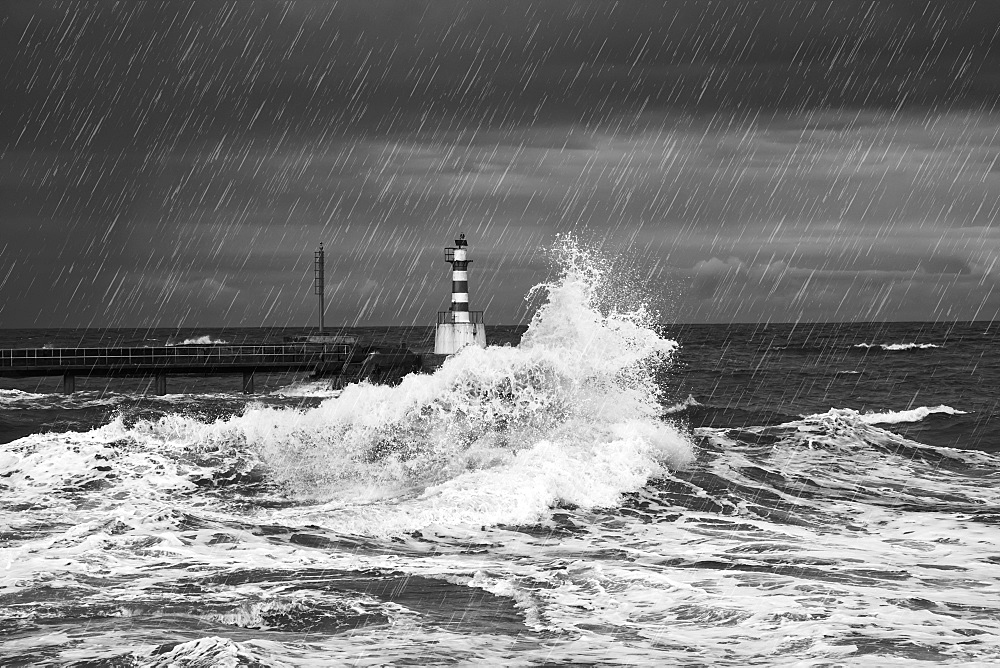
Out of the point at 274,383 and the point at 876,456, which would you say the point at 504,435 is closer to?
the point at 876,456

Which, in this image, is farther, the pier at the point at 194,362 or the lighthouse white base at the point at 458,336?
the lighthouse white base at the point at 458,336

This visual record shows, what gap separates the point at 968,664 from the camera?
5.83m

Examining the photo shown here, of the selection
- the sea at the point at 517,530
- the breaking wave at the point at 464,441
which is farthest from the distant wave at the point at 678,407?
the breaking wave at the point at 464,441

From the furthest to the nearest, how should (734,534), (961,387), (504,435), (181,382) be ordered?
(181,382) < (961,387) < (504,435) < (734,534)

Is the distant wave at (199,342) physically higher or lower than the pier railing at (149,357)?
A: higher

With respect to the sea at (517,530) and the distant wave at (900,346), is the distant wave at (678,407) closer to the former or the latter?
the sea at (517,530)

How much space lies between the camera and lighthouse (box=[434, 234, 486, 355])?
3525 centimetres

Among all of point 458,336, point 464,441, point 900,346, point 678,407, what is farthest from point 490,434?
point 900,346

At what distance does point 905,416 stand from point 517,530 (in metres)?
16.9

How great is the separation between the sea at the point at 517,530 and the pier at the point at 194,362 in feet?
33.5

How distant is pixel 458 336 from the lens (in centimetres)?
3538

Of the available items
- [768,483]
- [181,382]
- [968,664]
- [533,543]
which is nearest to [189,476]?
[533,543]

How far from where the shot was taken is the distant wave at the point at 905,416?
2253 centimetres

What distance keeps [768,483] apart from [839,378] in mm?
29117
